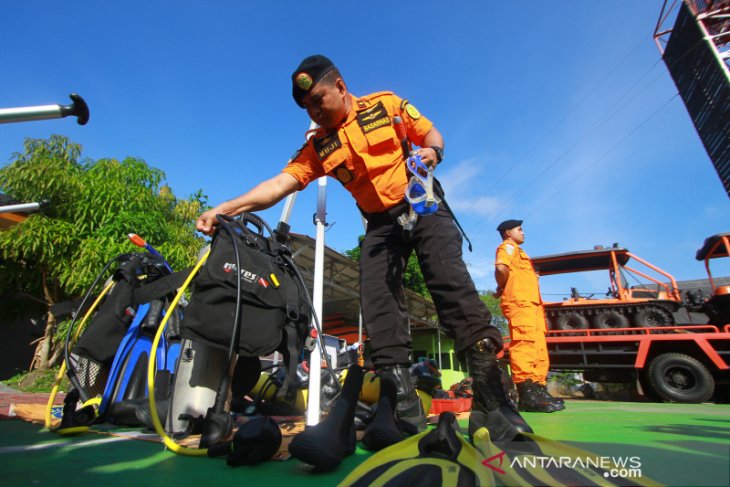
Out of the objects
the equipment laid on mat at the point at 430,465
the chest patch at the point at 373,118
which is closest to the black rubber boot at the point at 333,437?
the equipment laid on mat at the point at 430,465

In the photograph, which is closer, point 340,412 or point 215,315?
point 340,412

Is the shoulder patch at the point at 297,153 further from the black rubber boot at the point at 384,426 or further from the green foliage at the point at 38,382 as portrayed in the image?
the green foliage at the point at 38,382

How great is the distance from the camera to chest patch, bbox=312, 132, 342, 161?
5.26ft

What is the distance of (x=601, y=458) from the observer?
61cm

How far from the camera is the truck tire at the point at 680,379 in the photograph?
15.3 ft

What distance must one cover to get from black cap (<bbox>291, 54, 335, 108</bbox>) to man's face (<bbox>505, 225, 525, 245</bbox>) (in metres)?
2.89

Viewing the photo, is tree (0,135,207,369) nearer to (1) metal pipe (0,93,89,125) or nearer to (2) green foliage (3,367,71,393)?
(2) green foliage (3,367,71,393)

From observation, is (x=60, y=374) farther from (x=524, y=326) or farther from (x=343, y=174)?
(x=524, y=326)

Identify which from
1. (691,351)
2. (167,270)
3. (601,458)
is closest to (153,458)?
(601,458)

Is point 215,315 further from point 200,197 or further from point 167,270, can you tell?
point 200,197

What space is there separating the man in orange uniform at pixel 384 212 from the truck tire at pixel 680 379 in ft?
17.8

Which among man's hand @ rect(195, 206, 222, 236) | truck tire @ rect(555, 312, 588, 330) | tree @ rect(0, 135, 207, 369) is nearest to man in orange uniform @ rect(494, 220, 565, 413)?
man's hand @ rect(195, 206, 222, 236)

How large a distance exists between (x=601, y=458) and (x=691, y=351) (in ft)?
20.6

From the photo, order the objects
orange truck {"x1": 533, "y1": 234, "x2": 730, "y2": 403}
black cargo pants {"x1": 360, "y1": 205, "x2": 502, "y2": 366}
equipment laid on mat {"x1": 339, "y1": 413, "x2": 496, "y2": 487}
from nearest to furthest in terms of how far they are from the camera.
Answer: equipment laid on mat {"x1": 339, "y1": 413, "x2": 496, "y2": 487} → black cargo pants {"x1": 360, "y1": 205, "x2": 502, "y2": 366} → orange truck {"x1": 533, "y1": 234, "x2": 730, "y2": 403}
